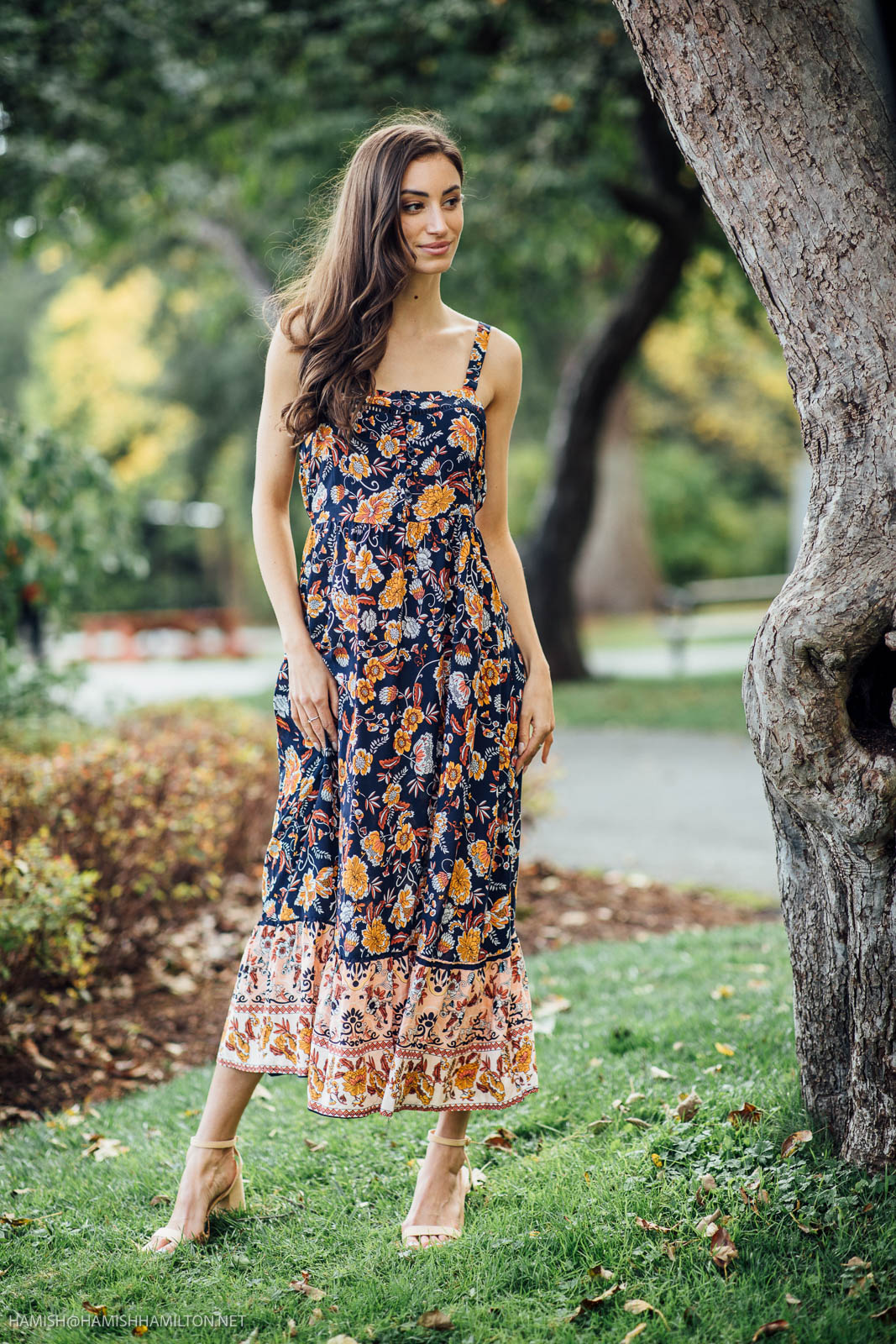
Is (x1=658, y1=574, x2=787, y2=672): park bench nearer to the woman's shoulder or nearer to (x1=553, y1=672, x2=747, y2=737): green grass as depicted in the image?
(x1=553, y1=672, x2=747, y2=737): green grass

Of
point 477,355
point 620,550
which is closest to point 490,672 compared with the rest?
point 477,355

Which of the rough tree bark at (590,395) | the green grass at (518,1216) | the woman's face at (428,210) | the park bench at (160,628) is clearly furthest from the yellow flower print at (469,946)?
the park bench at (160,628)

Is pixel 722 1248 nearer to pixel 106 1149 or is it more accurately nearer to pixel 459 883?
pixel 459 883

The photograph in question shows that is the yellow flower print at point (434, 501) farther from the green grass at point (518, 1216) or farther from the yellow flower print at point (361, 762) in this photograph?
the green grass at point (518, 1216)

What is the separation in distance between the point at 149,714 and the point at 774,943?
469cm

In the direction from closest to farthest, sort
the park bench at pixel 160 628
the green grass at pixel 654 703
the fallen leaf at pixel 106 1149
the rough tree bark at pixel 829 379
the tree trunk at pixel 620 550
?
the rough tree bark at pixel 829 379, the fallen leaf at pixel 106 1149, the green grass at pixel 654 703, the park bench at pixel 160 628, the tree trunk at pixel 620 550

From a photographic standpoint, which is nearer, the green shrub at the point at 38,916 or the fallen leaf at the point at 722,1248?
the fallen leaf at the point at 722,1248

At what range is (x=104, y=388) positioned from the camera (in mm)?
27734

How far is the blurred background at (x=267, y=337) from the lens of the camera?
5.73 metres

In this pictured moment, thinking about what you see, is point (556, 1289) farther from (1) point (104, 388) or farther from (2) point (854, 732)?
(1) point (104, 388)

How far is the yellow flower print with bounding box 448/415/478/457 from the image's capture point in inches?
104

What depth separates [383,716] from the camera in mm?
2572

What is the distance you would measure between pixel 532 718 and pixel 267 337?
1.12m

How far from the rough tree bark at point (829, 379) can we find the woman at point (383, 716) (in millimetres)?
564
